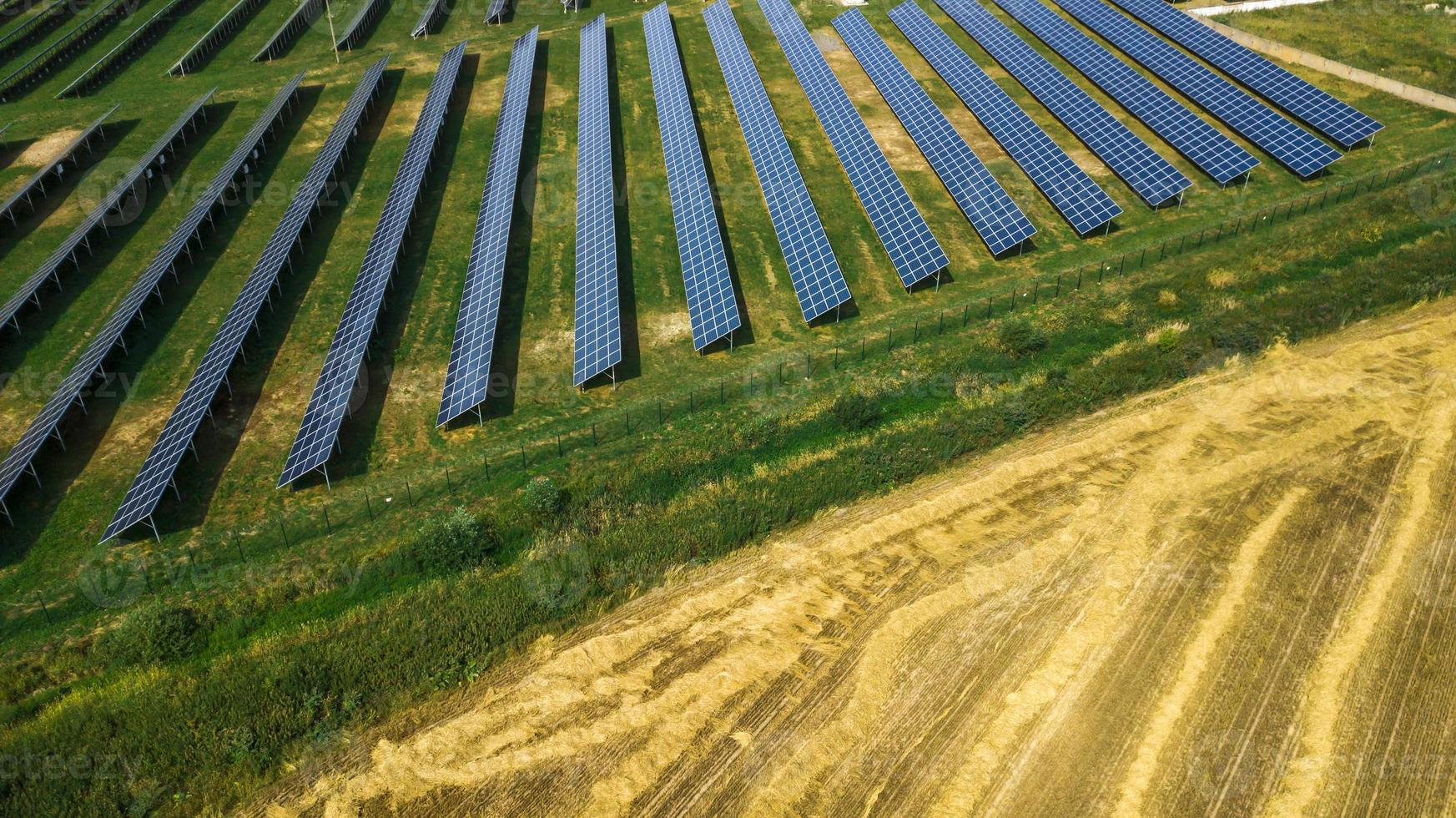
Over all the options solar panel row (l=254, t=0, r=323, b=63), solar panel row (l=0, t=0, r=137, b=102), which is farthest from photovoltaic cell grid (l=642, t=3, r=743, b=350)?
solar panel row (l=0, t=0, r=137, b=102)

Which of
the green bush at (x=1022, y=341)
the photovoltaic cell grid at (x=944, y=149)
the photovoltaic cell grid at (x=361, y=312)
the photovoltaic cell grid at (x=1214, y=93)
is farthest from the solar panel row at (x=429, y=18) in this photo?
the green bush at (x=1022, y=341)

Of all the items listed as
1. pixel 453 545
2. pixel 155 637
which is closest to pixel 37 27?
pixel 155 637

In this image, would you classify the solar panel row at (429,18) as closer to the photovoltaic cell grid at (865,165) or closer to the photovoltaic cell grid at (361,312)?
the photovoltaic cell grid at (361,312)

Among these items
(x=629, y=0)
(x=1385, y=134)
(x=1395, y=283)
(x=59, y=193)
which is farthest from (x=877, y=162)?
(x=59, y=193)

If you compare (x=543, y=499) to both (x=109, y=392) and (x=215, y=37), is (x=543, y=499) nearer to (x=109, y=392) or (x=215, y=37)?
(x=109, y=392)

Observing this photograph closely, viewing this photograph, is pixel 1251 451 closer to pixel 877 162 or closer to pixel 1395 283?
pixel 1395 283

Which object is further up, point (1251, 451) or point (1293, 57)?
point (1293, 57)
